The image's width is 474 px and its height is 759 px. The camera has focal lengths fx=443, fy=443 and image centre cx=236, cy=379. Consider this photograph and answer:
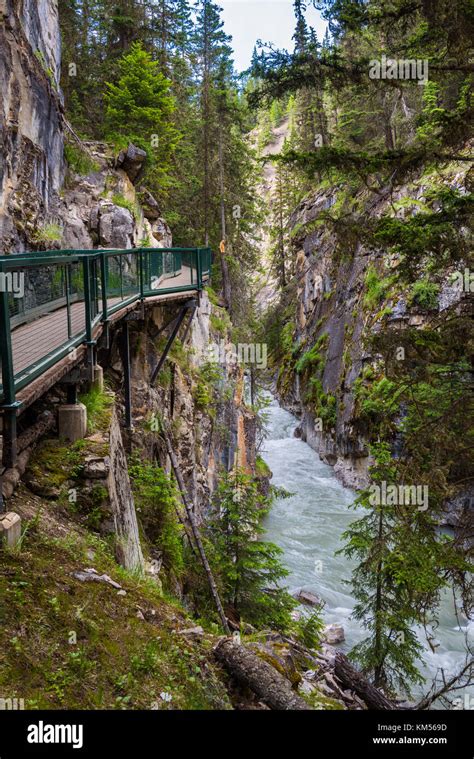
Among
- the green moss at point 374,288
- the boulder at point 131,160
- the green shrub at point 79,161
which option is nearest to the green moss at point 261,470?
the green moss at point 374,288

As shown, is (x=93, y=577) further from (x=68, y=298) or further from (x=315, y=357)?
(x=315, y=357)

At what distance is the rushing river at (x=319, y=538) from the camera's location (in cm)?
1290

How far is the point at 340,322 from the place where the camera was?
86.3ft

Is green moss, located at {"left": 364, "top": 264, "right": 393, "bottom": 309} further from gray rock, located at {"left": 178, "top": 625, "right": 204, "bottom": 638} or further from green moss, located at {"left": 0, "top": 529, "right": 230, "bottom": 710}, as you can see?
green moss, located at {"left": 0, "top": 529, "right": 230, "bottom": 710}

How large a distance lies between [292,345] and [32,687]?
32.5 meters

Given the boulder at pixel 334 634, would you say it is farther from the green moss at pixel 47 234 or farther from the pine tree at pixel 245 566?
the green moss at pixel 47 234

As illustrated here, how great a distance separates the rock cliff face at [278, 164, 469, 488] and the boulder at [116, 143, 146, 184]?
6.90 meters

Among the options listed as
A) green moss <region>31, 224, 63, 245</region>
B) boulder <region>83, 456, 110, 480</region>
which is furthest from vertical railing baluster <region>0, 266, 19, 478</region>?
green moss <region>31, 224, 63, 245</region>

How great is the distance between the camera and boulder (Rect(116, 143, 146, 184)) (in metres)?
16.7

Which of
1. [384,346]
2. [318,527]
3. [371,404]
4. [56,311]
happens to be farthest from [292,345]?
[56,311]

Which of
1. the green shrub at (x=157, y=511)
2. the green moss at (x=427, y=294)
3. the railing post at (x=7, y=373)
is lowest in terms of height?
the green shrub at (x=157, y=511)

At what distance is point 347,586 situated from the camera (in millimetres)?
15180

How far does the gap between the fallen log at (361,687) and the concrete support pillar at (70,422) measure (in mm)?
→ 6330
